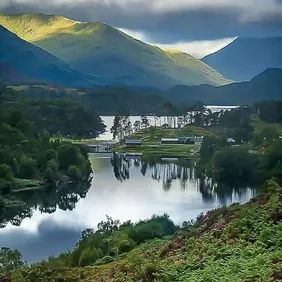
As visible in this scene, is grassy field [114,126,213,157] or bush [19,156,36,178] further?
grassy field [114,126,213,157]

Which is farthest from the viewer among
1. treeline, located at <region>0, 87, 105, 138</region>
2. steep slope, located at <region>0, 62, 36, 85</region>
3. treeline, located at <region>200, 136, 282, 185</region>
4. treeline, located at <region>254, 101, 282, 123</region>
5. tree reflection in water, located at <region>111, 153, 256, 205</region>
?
steep slope, located at <region>0, 62, 36, 85</region>

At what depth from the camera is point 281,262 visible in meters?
7.33

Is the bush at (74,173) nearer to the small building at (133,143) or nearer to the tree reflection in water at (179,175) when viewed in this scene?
the tree reflection in water at (179,175)

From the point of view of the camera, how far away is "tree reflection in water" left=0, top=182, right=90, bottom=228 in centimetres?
3550

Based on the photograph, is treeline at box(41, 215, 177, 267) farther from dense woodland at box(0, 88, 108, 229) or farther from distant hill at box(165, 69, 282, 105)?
distant hill at box(165, 69, 282, 105)

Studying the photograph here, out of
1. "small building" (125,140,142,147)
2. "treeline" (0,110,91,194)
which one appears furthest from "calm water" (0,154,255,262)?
"small building" (125,140,142,147)

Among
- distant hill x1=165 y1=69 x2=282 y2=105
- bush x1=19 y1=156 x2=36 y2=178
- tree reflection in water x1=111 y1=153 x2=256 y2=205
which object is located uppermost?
distant hill x1=165 y1=69 x2=282 y2=105

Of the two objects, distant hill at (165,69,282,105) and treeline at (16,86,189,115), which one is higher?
distant hill at (165,69,282,105)

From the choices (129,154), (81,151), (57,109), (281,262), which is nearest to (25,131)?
(81,151)

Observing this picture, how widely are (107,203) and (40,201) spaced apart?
19.7ft

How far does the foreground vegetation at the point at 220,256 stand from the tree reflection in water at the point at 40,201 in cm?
2295

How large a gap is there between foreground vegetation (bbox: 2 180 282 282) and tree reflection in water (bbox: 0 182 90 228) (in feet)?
75.3

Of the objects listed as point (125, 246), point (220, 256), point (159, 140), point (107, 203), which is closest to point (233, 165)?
point (107, 203)

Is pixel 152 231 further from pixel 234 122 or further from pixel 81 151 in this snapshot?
pixel 234 122
